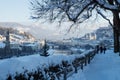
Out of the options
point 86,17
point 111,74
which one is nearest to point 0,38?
point 86,17

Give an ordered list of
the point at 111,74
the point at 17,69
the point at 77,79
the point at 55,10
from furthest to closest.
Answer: the point at 55,10 < the point at 111,74 < the point at 77,79 < the point at 17,69

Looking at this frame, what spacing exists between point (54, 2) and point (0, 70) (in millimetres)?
14810

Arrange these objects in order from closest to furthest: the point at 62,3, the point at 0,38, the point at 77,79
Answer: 1. the point at 77,79
2. the point at 62,3
3. the point at 0,38

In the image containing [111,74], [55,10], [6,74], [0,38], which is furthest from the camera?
[0,38]

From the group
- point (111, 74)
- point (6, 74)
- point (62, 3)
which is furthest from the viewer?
point (62, 3)

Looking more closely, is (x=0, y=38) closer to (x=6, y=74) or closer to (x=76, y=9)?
(x=76, y=9)

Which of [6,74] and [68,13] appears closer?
[6,74]

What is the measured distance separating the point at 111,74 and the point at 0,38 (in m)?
152

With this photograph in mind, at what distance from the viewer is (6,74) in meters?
13.4

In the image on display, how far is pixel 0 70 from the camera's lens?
46.5 feet

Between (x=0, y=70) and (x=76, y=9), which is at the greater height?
(x=76, y=9)

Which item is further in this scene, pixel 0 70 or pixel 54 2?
pixel 54 2

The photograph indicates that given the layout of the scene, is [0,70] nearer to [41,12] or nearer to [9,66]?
[9,66]

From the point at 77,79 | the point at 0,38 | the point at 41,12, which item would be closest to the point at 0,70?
the point at 77,79
